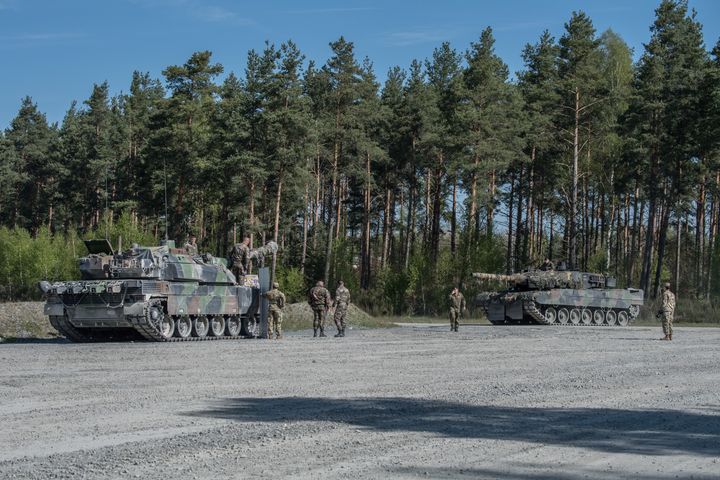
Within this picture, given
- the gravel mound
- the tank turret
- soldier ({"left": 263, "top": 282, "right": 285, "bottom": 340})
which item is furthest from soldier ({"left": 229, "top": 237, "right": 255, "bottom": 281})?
the tank turret

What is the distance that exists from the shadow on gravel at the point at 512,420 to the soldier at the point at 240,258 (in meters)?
17.4

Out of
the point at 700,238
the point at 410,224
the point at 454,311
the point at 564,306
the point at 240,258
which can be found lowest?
the point at 454,311

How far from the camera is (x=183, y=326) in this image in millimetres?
26656

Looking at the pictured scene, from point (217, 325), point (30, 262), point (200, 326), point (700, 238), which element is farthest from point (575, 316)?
point (30, 262)

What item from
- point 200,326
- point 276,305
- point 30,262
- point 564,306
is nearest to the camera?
point 276,305

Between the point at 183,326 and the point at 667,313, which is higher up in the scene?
the point at 667,313

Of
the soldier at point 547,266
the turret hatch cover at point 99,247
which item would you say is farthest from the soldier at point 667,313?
the soldier at point 547,266

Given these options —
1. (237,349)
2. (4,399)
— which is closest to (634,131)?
(237,349)

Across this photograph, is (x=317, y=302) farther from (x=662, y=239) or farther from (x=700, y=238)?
(x=700, y=238)

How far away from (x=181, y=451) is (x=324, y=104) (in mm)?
49878

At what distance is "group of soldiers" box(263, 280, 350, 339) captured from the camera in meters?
Result: 27.0

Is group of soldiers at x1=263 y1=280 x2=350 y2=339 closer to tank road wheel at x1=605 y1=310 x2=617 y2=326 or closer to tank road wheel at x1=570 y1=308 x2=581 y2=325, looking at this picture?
tank road wheel at x1=570 y1=308 x2=581 y2=325

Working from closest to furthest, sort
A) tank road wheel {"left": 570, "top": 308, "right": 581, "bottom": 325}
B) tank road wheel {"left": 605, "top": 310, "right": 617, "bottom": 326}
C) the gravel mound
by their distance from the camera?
the gravel mound → tank road wheel {"left": 570, "top": 308, "right": 581, "bottom": 325} → tank road wheel {"left": 605, "top": 310, "right": 617, "bottom": 326}

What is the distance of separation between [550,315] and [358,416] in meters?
31.0
